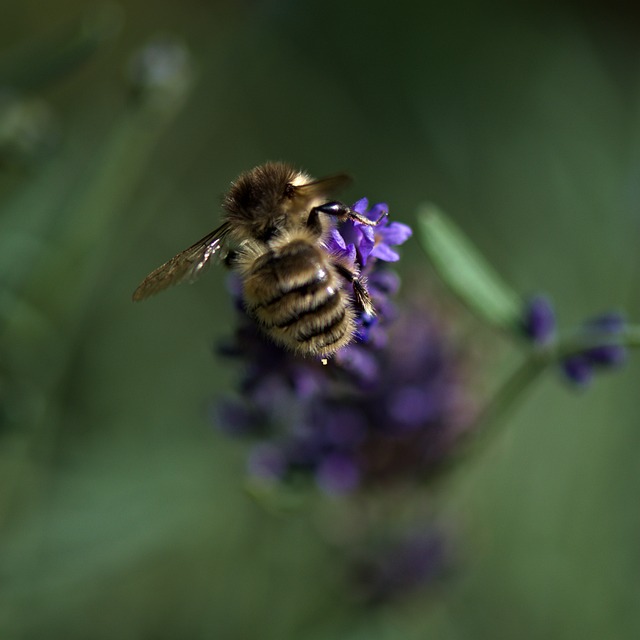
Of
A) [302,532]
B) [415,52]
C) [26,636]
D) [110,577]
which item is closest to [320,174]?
[415,52]

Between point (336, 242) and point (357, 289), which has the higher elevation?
point (336, 242)

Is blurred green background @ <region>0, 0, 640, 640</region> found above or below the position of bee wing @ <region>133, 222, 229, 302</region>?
above

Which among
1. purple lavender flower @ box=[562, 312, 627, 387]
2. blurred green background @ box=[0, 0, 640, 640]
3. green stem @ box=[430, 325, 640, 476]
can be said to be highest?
blurred green background @ box=[0, 0, 640, 640]

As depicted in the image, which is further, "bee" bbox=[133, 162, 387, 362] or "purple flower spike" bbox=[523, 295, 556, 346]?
"purple flower spike" bbox=[523, 295, 556, 346]

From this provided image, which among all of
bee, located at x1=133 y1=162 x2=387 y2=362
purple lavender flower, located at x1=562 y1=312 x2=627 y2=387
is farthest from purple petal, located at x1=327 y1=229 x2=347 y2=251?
purple lavender flower, located at x1=562 y1=312 x2=627 y2=387

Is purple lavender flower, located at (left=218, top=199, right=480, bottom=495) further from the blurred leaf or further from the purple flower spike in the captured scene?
the blurred leaf

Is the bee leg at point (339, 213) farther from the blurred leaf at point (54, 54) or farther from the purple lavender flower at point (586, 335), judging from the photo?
the blurred leaf at point (54, 54)

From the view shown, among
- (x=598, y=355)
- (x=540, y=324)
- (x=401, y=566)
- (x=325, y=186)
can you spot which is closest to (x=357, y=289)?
(x=325, y=186)

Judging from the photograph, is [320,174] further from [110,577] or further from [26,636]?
[26,636]

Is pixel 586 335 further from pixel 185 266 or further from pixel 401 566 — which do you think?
pixel 401 566
